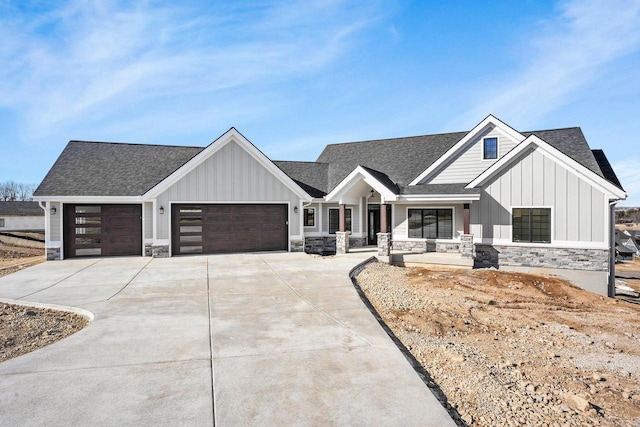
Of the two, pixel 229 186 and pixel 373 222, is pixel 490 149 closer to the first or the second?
pixel 373 222

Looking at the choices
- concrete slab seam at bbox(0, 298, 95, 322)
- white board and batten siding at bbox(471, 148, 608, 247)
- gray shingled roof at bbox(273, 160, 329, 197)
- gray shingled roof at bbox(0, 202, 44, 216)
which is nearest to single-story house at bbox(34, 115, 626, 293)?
white board and batten siding at bbox(471, 148, 608, 247)

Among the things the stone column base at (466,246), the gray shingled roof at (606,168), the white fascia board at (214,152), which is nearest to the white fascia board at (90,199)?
the white fascia board at (214,152)

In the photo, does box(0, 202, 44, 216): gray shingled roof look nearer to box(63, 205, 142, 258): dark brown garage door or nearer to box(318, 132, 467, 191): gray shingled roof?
box(63, 205, 142, 258): dark brown garage door

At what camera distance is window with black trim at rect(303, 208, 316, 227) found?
58.5 ft

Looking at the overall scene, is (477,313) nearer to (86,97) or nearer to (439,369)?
(439,369)

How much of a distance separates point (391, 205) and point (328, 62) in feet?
23.1

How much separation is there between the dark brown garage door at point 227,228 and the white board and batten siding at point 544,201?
27.4 feet

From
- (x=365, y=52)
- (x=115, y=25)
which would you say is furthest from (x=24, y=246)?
(x=365, y=52)

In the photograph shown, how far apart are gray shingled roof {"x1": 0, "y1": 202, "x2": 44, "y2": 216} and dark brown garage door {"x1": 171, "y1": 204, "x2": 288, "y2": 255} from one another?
132 feet

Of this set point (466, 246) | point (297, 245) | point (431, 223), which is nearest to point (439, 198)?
point (431, 223)

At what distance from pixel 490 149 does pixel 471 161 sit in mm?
933

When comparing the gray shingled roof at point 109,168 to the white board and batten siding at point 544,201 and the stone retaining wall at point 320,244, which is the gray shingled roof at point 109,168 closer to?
the stone retaining wall at point 320,244

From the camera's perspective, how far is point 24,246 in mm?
26750

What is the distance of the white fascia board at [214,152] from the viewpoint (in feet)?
44.9
